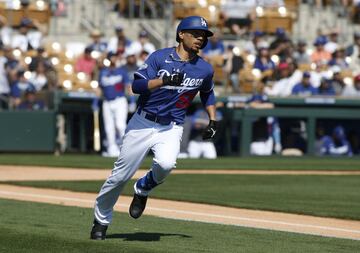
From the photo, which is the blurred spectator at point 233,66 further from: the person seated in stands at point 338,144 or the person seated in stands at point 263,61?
the person seated in stands at point 338,144

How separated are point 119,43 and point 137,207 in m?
15.2

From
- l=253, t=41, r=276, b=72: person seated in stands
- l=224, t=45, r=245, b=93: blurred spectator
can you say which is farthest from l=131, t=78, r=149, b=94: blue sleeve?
l=253, t=41, r=276, b=72: person seated in stands

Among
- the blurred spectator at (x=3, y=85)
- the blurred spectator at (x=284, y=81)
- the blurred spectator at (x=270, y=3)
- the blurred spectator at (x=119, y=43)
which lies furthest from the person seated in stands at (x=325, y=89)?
the blurred spectator at (x=3, y=85)

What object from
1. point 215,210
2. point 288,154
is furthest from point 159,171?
point 288,154

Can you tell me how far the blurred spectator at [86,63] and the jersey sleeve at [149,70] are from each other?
48.1 ft

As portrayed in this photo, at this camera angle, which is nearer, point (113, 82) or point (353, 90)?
point (113, 82)

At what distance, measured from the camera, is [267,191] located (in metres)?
14.9

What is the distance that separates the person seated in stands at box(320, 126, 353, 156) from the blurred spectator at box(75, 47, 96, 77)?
5381 mm

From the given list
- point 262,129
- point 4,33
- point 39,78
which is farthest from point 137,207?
point 4,33

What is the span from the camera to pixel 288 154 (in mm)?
23531

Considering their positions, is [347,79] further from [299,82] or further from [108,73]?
[108,73]

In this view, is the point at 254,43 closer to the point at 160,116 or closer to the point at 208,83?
the point at 208,83

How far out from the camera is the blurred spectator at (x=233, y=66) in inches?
931

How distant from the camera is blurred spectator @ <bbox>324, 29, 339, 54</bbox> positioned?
26219mm
